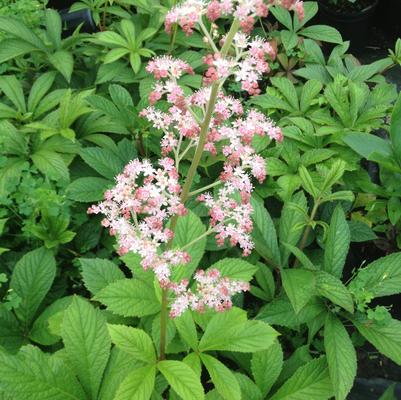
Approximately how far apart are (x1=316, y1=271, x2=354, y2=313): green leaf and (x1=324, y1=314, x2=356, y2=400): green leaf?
15cm

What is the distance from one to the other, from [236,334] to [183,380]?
31cm

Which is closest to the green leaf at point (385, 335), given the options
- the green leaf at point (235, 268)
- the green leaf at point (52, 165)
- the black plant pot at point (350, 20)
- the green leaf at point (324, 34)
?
the green leaf at point (235, 268)

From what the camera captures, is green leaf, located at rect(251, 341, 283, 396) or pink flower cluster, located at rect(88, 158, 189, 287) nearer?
pink flower cluster, located at rect(88, 158, 189, 287)

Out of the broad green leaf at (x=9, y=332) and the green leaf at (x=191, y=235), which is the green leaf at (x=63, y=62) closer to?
the green leaf at (x=191, y=235)

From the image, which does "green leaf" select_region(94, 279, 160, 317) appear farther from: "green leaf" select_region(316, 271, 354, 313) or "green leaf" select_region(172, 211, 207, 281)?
"green leaf" select_region(316, 271, 354, 313)

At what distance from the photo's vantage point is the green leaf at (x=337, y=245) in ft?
7.73

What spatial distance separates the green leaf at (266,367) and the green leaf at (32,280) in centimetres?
108

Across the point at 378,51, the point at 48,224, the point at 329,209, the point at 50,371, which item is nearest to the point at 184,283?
the point at 50,371

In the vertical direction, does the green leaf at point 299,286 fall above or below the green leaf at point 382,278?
above

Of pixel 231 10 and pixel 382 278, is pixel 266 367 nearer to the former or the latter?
pixel 382 278

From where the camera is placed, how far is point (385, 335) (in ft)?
7.29

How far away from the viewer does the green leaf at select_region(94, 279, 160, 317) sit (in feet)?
6.73

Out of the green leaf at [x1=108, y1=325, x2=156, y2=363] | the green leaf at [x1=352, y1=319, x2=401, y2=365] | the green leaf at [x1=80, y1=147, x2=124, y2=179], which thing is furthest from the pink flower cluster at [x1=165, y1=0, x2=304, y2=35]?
the green leaf at [x1=352, y1=319, x2=401, y2=365]

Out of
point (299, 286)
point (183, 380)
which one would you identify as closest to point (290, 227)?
point (299, 286)
